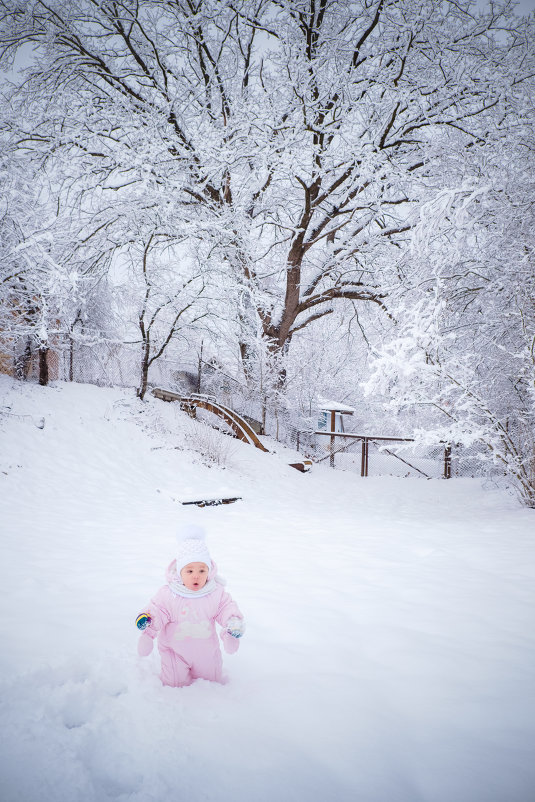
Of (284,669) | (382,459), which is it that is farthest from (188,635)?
(382,459)

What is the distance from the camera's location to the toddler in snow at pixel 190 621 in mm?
1806

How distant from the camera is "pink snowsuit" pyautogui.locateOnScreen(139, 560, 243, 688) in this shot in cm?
181

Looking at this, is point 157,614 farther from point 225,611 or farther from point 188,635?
point 225,611

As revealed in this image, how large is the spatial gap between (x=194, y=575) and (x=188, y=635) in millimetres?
258

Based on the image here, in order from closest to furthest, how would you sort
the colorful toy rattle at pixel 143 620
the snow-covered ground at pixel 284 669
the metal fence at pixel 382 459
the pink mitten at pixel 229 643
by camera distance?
the snow-covered ground at pixel 284 669, the colorful toy rattle at pixel 143 620, the pink mitten at pixel 229 643, the metal fence at pixel 382 459

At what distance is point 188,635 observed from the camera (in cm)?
182

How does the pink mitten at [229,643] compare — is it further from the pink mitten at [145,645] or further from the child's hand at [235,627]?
the pink mitten at [145,645]

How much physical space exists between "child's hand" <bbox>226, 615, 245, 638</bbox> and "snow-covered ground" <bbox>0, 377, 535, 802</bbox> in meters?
0.28

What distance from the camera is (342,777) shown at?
1.40m

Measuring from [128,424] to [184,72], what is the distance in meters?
7.90

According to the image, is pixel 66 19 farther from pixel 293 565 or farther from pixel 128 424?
pixel 293 565

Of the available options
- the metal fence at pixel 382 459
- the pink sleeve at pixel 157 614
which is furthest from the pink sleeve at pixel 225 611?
the metal fence at pixel 382 459

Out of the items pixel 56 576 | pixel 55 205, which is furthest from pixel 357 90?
pixel 56 576

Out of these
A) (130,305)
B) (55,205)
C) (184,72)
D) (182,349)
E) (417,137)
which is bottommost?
(182,349)
